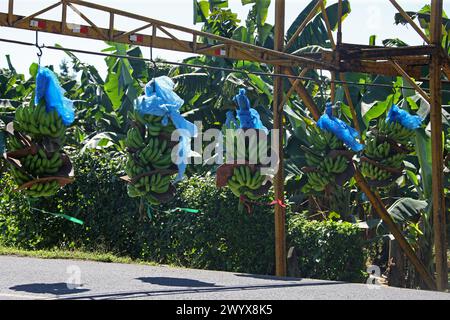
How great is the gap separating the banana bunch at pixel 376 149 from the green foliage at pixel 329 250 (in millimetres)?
1607

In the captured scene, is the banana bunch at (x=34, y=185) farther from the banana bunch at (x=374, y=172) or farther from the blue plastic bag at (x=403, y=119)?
the blue plastic bag at (x=403, y=119)

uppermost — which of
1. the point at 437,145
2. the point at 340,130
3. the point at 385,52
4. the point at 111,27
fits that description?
the point at 385,52

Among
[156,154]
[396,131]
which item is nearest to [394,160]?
[396,131]

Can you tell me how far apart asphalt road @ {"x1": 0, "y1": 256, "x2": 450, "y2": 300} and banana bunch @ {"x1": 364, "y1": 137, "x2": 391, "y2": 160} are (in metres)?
2.60

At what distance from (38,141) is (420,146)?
8.32m

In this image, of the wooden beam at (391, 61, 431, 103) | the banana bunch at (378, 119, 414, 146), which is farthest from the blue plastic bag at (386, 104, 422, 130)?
the wooden beam at (391, 61, 431, 103)

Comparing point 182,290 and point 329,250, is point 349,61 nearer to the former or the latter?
point 329,250

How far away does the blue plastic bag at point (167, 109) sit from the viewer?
A: 1112 centimetres

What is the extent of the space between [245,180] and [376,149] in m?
3.05

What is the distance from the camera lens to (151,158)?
11.1m

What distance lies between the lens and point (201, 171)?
18.5 metres

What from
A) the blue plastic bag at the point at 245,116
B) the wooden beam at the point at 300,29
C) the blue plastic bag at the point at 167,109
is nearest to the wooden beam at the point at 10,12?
the blue plastic bag at the point at 167,109
